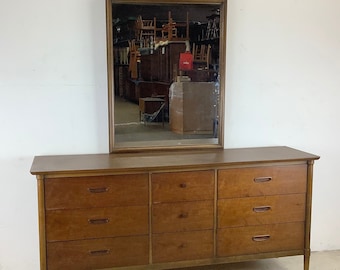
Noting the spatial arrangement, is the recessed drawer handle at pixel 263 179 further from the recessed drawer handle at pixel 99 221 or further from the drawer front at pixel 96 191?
the recessed drawer handle at pixel 99 221

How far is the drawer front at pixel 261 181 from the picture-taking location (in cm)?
249

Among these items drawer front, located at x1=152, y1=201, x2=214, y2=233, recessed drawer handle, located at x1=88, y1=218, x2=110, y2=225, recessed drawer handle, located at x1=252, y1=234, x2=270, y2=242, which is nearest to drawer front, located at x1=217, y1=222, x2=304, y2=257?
recessed drawer handle, located at x1=252, y1=234, x2=270, y2=242

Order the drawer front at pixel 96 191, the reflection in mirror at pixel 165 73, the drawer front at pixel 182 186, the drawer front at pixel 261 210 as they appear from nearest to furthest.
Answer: the drawer front at pixel 96 191, the drawer front at pixel 182 186, the drawer front at pixel 261 210, the reflection in mirror at pixel 165 73

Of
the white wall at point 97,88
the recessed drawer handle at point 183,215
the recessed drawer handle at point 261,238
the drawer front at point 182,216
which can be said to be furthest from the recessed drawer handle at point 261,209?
the white wall at point 97,88

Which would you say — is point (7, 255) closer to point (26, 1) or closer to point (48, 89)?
point (48, 89)

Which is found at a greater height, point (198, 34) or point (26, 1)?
point (26, 1)

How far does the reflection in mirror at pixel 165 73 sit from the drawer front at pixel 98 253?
1.95 ft

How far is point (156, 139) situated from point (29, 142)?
0.79 meters

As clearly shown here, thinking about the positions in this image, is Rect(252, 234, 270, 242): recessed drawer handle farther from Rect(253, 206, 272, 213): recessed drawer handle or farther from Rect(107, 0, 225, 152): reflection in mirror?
Rect(107, 0, 225, 152): reflection in mirror

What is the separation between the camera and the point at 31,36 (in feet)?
8.40

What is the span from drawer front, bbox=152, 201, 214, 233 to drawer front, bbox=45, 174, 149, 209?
12 centimetres

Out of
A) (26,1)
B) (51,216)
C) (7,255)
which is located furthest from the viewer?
(7,255)

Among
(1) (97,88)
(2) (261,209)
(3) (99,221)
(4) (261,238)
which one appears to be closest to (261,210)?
(2) (261,209)

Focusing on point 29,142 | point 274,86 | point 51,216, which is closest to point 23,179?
point 29,142
